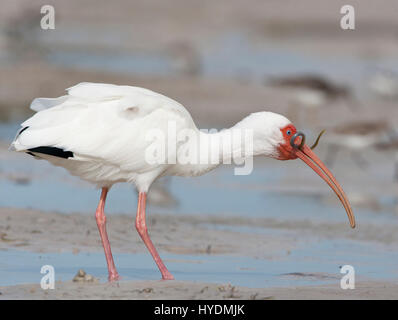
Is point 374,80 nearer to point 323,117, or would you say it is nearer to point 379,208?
point 323,117

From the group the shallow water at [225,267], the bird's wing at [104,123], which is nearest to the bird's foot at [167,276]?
the shallow water at [225,267]

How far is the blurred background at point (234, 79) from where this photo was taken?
1246 centimetres

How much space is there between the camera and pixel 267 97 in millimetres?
21062

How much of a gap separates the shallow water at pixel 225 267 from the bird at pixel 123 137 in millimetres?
388

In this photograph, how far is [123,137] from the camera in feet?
25.5

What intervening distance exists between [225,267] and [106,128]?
1717 millimetres

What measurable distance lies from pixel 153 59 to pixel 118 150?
62.9 ft

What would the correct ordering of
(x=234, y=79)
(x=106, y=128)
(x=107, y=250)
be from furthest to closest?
(x=234, y=79), (x=107, y=250), (x=106, y=128)

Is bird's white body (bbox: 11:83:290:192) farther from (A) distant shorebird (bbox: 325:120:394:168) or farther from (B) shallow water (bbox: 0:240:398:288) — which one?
(A) distant shorebird (bbox: 325:120:394:168)

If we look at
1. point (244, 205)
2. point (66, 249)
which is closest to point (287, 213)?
point (244, 205)

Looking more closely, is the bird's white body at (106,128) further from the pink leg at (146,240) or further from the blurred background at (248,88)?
the blurred background at (248,88)

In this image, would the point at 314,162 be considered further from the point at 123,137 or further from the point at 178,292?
the point at 178,292

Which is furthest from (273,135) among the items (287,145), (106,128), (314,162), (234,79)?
(234,79)

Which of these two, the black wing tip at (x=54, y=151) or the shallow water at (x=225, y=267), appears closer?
the black wing tip at (x=54, y=151)
